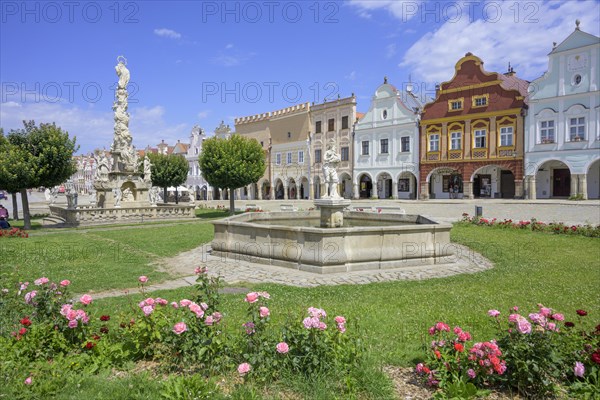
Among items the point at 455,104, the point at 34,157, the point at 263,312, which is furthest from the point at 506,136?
the point at 263,312

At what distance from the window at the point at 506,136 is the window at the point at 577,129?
4527mm

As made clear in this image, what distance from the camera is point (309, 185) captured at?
5247 centimetres

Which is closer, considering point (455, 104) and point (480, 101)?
point (480, 101)

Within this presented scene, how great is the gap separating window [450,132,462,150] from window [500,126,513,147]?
3.82 m

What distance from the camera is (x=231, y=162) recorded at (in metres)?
27.0

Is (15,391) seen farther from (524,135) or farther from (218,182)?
(524,135)

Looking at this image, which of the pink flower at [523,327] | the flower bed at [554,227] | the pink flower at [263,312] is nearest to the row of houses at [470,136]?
the flower bed at [554,227]

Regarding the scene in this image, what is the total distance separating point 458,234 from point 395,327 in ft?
36.9

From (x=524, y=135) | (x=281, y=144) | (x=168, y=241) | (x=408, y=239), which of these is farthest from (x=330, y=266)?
(x=281, y=144)

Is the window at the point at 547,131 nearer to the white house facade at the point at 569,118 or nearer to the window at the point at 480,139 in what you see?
the white house facade at the point at 569,118

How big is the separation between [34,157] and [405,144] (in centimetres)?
3411

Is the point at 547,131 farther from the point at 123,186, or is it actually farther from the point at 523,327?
the point at 523,327

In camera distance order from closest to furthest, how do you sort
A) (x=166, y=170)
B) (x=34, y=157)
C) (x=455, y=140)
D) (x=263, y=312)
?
(x=263, y=312)
(x=34, y=157)
(x=455, y=140)
(x=166, y=170)

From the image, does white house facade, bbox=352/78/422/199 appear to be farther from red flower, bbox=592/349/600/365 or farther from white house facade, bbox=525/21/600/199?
red flower, bbox=592/349/600/365
